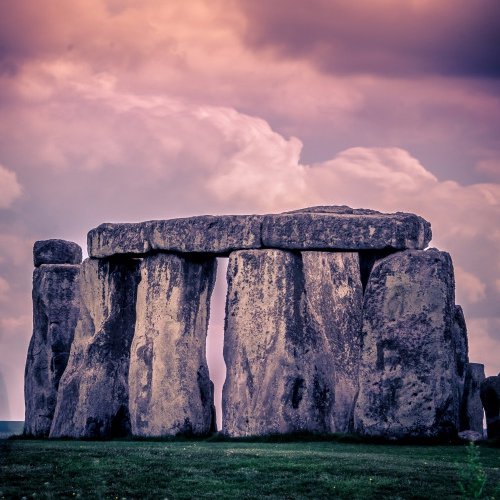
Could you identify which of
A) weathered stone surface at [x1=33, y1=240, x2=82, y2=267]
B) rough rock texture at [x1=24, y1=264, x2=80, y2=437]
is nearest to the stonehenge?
rough rock texture at [x1=24, y1=264, x2=80, y2=437]

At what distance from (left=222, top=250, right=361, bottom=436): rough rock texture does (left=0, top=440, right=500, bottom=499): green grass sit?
13.6ft

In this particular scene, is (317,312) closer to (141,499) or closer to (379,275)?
(379,275)

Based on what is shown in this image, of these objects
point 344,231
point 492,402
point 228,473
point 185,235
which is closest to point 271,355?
point 344,231

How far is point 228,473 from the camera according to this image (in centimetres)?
1633

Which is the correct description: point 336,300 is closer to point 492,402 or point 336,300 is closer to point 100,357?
point 492,402

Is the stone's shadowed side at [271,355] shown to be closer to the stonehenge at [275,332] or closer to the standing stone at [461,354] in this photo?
the stonehenge at [275,332]

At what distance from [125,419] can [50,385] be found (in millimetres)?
3412

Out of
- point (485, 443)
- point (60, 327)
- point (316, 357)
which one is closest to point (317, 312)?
point (316, 357)

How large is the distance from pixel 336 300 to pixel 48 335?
8.30 m

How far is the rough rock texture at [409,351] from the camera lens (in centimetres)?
2141

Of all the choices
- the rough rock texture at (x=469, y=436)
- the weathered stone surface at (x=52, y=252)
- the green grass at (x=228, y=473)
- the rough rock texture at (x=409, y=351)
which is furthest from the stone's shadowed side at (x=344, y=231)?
the weathered stone surface at (x=52, y=252)

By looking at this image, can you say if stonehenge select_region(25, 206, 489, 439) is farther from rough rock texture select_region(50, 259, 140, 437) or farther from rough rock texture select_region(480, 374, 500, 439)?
rough rock texture select_region(480, 374, 500, 439)

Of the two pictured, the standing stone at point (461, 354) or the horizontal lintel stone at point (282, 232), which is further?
the standing stone at point (461, 354)

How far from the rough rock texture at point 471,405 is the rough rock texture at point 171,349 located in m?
5.20
